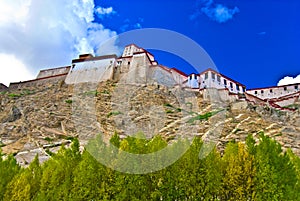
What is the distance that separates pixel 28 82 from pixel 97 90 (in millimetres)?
17902

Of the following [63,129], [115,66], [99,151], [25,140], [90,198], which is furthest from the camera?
[115,66]

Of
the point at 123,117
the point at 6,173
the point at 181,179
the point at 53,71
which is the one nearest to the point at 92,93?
the point at 123,117

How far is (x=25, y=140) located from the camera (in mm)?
37844

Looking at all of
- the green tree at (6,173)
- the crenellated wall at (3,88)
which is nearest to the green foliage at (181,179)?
the green tree at (6,173)

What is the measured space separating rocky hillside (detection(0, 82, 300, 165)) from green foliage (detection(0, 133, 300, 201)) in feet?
56.4

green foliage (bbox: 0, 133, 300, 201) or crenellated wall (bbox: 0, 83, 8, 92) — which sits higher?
crenellated wall (bbox: 0, 83, 8, 92)

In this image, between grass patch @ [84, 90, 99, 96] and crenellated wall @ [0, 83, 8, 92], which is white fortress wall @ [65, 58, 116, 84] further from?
crenellated wall @ [0, 83, 8, 92]

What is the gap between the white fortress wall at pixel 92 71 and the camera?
59.0m

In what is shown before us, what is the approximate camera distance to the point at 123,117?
44.8m

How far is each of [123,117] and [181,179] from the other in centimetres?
3019

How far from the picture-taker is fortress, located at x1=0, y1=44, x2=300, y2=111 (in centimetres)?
5688

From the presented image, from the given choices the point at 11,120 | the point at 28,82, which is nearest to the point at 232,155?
the point at 11,120

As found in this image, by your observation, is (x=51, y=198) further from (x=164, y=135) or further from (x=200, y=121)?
(x=200, y=121)

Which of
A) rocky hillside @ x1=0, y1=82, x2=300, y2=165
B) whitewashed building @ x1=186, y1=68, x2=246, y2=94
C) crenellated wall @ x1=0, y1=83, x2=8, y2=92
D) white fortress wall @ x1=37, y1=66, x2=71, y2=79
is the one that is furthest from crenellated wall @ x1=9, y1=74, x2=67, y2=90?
whitewashed building @ x1=186, y1=68, x2=246, y2=94
